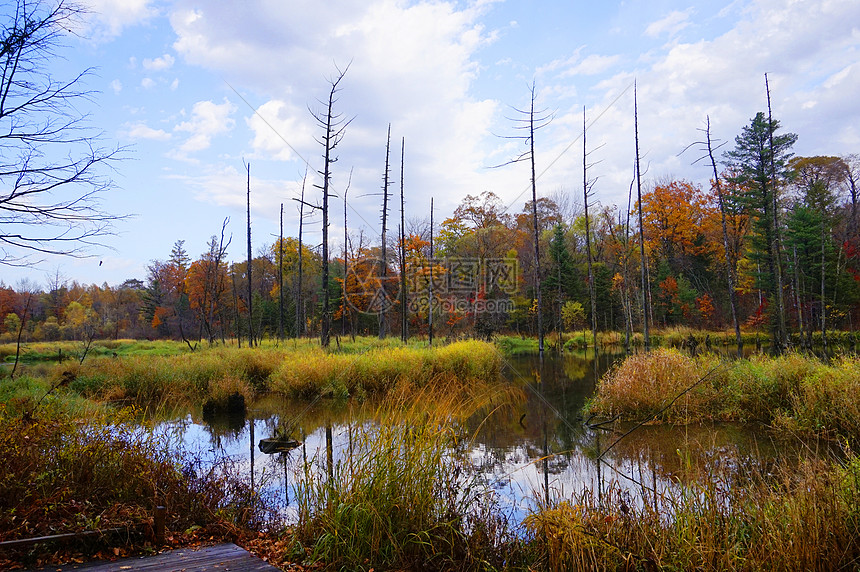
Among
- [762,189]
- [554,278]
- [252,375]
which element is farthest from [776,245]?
[252,375]

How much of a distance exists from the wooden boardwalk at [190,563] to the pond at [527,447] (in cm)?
87

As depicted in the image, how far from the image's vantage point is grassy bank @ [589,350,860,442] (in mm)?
7391

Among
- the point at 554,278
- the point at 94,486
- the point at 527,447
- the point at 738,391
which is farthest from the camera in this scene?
the point at 554,278

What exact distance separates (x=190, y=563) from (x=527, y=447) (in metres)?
5.66

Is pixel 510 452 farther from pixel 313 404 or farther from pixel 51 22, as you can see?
pixel 51 22

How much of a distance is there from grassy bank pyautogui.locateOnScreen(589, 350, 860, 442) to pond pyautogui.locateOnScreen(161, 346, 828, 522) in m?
0.48

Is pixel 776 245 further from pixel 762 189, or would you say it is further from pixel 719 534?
pixel 719 534

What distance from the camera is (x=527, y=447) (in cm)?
777

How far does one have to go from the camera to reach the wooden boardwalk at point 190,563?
312 centimetres

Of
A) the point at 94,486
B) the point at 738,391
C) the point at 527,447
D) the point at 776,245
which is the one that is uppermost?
the point at 776,245

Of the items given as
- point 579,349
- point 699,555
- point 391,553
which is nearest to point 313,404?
point 391,553

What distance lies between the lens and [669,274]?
35.1m

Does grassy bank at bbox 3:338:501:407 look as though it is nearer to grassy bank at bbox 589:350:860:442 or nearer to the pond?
the pond

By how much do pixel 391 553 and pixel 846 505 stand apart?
10.6 ft
